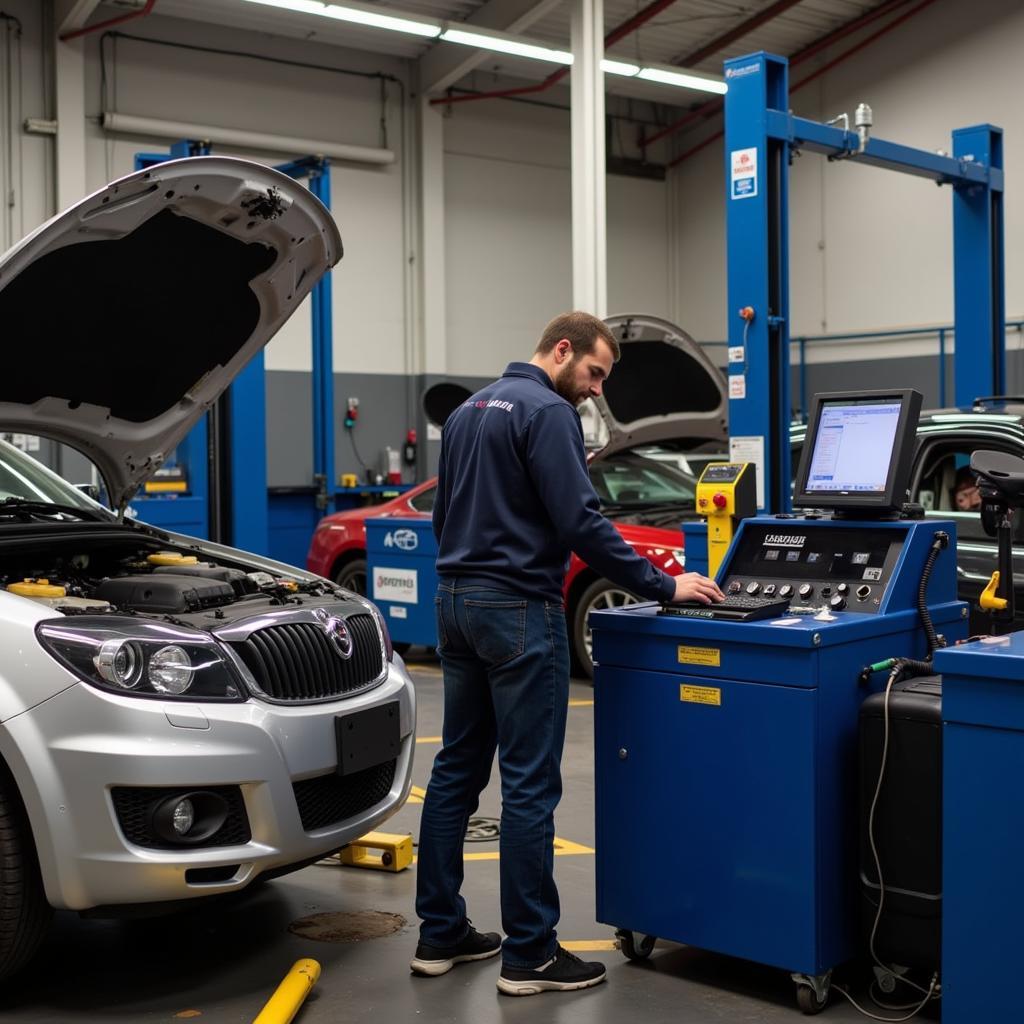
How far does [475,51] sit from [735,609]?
36.7 feet

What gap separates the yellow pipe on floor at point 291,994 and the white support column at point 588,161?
26.3 feet

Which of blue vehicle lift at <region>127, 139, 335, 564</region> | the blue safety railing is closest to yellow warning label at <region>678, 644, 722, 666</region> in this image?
blue vehicle lift at <region>127, 139, 335, 564</region>

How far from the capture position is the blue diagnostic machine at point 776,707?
10.6 ft

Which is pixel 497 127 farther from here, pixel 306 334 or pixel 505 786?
pixel 505 786

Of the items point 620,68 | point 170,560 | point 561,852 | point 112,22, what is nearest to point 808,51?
point 620,68

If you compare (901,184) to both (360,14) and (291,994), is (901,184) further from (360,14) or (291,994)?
(291,994)

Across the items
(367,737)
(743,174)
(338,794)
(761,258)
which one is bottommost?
(338,794)

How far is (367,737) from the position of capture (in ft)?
12.1

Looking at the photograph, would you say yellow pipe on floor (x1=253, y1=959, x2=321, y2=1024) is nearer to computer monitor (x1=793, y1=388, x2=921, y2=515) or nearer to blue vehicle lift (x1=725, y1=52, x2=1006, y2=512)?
computer monitor (x1=793, y1=388, x2=921, y2=515)

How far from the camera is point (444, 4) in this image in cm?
1312

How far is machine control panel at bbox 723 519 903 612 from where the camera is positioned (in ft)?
11.7

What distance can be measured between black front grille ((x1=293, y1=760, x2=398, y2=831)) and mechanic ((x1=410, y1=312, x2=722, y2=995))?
1.30 ft

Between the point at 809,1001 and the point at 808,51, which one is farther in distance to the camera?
the point at 808,51

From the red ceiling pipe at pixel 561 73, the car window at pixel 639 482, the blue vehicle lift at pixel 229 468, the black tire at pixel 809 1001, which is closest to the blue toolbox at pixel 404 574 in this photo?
the blue vehicle lift at pixel 229 468
